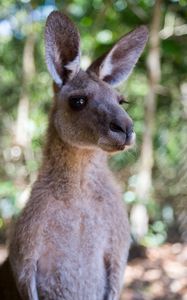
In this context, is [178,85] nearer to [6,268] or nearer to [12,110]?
[12,110]

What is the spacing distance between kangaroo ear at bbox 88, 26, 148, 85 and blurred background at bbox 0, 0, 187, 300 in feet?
4.94

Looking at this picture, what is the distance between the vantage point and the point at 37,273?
105 inches

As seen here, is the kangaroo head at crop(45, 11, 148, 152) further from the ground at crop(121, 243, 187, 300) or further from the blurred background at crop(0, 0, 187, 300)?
the ground at crop(121, 243, 187, 300)

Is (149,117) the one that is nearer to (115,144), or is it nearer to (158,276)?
(158,276)

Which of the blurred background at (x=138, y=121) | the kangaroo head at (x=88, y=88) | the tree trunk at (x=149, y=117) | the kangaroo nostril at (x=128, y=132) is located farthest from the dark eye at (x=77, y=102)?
the tree trunk at (x=149, y=117)

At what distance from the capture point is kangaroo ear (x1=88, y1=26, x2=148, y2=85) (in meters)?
2.81

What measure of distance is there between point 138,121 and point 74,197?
3.69 m

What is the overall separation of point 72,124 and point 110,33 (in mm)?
2854

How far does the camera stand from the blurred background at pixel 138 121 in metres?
4.96

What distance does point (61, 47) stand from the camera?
110 inches

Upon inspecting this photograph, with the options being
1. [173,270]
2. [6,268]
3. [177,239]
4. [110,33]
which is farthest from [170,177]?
[6,268]

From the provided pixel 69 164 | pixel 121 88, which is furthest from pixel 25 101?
pixel 69 164

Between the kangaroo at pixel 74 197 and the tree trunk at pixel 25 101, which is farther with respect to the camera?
the tree trunk at pixel 25 101

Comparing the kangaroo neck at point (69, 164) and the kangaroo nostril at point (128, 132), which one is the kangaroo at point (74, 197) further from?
the kangaroo nostril at point (128, 132)
